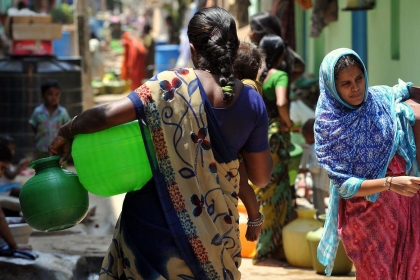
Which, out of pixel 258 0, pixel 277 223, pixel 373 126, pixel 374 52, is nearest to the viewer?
pixel 373 126

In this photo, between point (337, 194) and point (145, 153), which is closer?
point (145, 153)

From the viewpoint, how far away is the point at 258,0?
14633mm

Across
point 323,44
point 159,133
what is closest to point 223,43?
point 159,133

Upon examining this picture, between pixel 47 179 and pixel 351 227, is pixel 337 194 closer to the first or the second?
pixel 351 227

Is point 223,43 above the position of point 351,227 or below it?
above

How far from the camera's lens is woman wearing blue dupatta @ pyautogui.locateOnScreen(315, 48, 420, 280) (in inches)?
165

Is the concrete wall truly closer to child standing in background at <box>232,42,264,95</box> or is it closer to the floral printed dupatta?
child standing in background at <box>232,42,264,95</box>

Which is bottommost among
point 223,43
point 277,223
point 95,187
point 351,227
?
point 277,223

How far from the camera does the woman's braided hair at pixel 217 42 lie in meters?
3.54

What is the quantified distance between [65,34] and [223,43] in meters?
20.9

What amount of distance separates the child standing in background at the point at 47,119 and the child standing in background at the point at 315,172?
2.96 meters

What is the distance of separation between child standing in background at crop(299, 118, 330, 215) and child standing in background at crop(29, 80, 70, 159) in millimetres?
2955

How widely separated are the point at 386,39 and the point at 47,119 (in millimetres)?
3774

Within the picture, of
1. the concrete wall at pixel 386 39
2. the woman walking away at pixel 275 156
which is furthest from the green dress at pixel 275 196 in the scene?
the concrete wall at pixel 386 39
